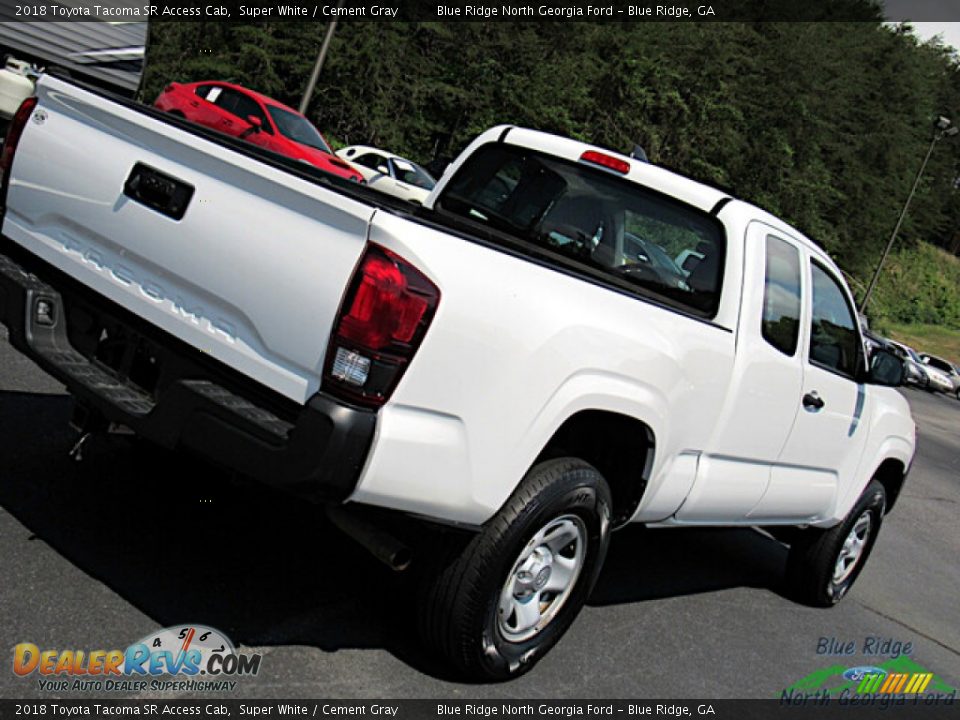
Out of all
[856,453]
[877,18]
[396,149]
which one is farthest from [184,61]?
[877,18]

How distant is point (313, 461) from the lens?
9.87 ft

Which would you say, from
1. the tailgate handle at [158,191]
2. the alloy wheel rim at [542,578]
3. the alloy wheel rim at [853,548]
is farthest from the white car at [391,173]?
the tailgate handle at [158,191]

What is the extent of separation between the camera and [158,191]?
345cm

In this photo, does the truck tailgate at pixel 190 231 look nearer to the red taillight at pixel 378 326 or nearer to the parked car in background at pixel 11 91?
the red taillight at pixel 378 326

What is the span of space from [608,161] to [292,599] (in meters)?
2.38

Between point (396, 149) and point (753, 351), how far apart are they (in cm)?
3338

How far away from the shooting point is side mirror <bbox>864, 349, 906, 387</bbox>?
5629 millimetres

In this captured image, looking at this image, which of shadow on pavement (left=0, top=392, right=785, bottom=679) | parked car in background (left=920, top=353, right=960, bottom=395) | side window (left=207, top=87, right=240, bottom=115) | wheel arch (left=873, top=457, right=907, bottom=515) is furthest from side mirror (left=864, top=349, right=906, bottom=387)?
parked car in background (left=920, top=353, right=960, bottom=395)

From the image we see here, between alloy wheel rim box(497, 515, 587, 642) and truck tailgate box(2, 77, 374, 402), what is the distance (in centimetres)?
112

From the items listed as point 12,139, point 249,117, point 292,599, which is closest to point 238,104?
point 249,117

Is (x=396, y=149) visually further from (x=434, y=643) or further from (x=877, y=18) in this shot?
(x=877, y=18)

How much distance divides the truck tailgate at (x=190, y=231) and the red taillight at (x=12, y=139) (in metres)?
0.06

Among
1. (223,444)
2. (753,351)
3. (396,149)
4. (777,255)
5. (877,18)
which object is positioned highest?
(877,18)

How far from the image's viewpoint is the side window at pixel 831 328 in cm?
514
